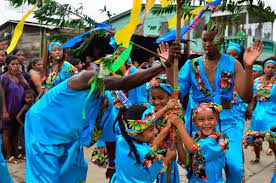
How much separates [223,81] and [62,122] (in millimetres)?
1655

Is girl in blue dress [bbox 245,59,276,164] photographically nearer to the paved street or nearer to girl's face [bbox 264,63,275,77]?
girl's face [bbox 264,63,275,77]

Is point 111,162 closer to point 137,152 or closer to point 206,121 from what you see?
point 206,121

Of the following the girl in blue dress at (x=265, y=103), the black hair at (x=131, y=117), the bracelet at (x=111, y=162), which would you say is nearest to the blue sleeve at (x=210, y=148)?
the black hair at (x=131, y=117)

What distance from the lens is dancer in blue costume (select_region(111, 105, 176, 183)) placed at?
318 cm

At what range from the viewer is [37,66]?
855cm

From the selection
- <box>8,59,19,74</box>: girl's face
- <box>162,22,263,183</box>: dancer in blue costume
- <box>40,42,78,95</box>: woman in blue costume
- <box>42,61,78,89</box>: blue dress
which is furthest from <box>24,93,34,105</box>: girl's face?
<box>162,22,263,183</box>: dancer in blue costume

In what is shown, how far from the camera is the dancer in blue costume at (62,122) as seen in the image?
3209 mm

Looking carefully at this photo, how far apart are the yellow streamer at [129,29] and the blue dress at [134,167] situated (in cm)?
84

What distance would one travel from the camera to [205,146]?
3.53 m

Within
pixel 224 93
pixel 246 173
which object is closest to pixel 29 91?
pixel 246 173

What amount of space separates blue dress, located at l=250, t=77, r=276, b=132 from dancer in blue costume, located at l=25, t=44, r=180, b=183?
387cm

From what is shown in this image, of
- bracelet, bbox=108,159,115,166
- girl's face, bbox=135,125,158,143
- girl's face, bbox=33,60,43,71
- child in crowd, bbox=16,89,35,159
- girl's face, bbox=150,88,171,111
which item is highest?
girl's face, bbox=33,60,43,71

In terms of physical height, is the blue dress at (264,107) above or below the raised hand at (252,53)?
below

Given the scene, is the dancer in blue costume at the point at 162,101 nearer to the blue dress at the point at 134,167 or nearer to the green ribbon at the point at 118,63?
the blue dress at the point at 134,167
